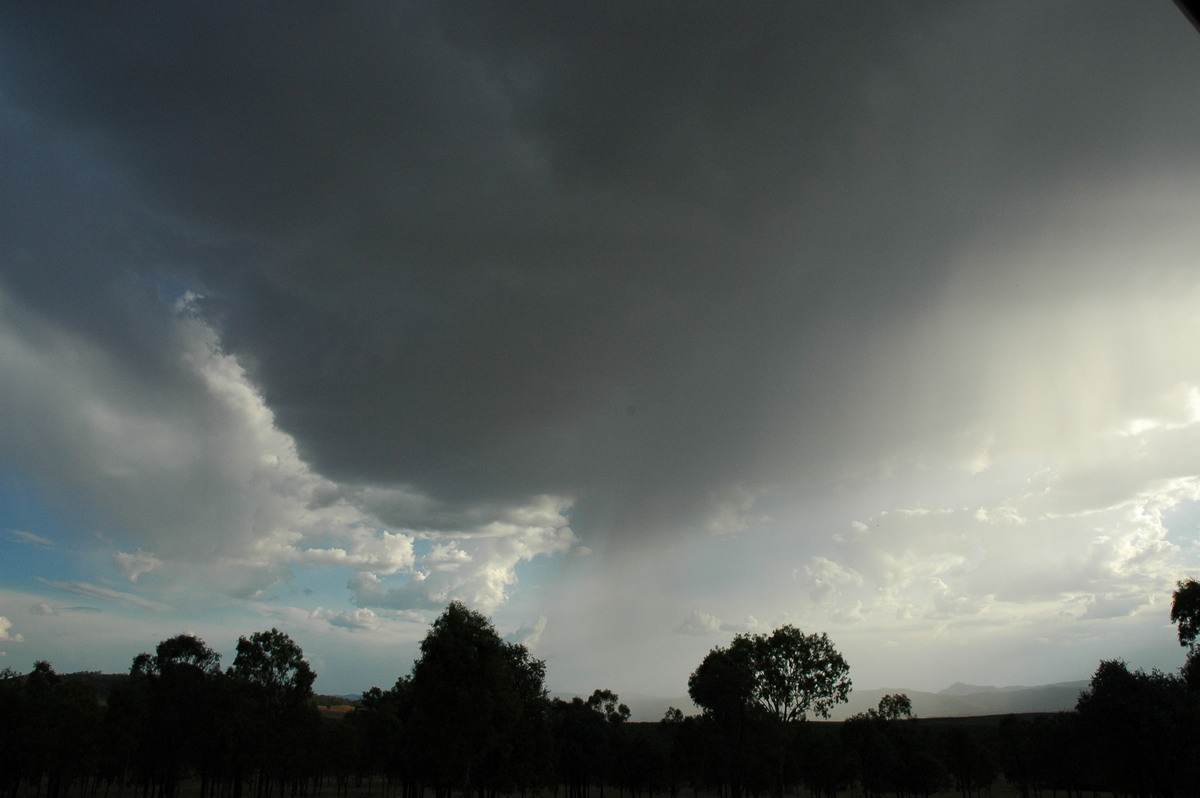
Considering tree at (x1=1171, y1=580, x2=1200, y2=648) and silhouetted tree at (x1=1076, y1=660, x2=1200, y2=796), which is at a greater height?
tree at (x1=1171, y1=580, x2=1200, y2=648)

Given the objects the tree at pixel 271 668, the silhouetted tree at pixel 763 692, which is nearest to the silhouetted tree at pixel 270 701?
the tree at pixel 271 668

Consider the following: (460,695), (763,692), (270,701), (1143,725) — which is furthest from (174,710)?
(1143,725)

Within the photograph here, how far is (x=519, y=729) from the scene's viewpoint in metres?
61.6

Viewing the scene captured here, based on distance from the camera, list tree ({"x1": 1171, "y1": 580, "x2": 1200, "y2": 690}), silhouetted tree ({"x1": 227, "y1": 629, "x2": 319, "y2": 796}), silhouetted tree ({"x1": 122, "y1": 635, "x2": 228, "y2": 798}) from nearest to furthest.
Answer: tree ({"x1": 1171, "y1": 580, "x2": 1200, "y2": 690}), silhouetted tree ({"x1": 227, "y1": 629, "x2": 319, "y2": 796}), silhouetted tree ({"x1": 122, "y1": 635, "x2": 228, "y2": 798})

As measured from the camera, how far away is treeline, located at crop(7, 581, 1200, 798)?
150 ft

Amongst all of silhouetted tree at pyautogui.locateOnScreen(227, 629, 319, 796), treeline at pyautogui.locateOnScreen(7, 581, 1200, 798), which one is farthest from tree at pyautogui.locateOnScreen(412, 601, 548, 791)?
silhouetted tree at pyautogui.locateOnScreen(227, 629, 319, 796)

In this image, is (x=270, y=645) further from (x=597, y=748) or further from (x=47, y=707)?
(x=597, y=748)

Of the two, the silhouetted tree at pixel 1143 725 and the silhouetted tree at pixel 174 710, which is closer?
the silhouetted tree at pixel 1143 725

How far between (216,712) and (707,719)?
56429mm

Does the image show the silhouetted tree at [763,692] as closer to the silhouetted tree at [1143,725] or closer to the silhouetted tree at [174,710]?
the silhouetted tree at [1143,725]

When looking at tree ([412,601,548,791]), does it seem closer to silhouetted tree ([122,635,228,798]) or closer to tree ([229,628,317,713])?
tree ([229,628,317,713])

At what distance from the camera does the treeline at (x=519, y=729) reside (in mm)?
45812

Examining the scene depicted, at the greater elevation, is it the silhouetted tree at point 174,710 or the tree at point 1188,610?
the tree at point 1188,610

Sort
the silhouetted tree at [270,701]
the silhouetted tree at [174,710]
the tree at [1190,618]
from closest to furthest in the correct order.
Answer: the tree at [1190,618] < the silhouetted tree at [270,701] < the silhouetted tree at [174,710]
